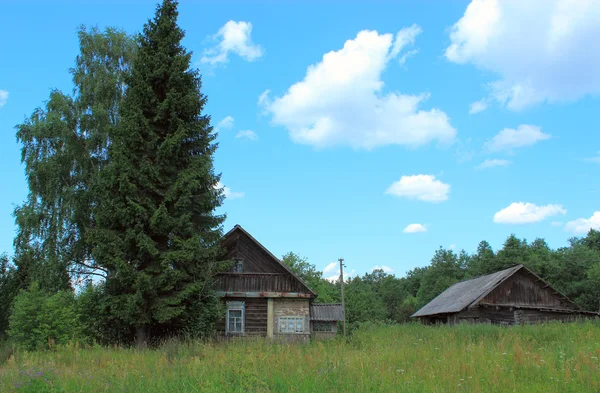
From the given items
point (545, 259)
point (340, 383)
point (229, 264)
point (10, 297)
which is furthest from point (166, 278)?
point (545, 259)

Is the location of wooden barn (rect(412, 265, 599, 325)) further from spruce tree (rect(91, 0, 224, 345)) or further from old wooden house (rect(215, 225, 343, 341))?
spruce tree (rect(91, 0, 224, 345))

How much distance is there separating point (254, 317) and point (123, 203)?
30.3ft

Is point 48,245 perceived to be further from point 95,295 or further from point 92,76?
point 92,76

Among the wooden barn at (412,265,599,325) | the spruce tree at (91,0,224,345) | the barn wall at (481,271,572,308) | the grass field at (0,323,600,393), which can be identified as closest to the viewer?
the grass field at (0,323,600,393)

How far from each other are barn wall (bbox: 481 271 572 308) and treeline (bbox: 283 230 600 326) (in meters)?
16.2

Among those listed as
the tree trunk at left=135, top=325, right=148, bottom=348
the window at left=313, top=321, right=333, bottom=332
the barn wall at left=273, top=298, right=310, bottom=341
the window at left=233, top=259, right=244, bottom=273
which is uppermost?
the window at left=233, top=259, right=244, bottom=273

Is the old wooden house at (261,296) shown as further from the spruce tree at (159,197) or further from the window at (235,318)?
the spruce tree at (159,197)

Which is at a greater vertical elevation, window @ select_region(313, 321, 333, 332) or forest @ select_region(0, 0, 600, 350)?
forest @ select_region(0, 0, 600, 350)

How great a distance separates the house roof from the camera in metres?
35.1

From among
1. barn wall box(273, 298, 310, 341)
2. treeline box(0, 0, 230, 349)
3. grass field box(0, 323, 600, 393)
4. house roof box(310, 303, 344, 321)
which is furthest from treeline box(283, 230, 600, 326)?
grass field box(0, 323, 600, 393)

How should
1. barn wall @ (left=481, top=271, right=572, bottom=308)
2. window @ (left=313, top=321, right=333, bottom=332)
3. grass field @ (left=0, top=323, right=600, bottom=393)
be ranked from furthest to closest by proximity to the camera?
window @ (left=313, top=321, right=333, bottom=332) < barn wall @ (left=481, top=271, right=572, bottom=308) < grass field @ (left=0, top=323, right=600, bottom=393)

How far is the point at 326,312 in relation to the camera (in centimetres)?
3584

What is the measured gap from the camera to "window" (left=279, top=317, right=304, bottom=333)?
24750 millimetres

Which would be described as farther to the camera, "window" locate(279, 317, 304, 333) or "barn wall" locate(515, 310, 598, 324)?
"barn wall" locate(515, 310, 598, 324)
